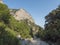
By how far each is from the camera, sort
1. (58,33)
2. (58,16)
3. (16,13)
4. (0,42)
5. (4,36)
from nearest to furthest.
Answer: (0,42) → (4,36) → (58,33) → (58,16) → (16,13)

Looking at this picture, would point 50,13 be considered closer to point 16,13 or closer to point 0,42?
point 0,42

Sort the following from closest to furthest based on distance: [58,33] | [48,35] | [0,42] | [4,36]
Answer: [0,42], [4,36], [58,33], [48,35]

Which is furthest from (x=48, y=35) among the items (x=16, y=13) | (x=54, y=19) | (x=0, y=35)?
(x=16, y=13)

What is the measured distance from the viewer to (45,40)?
30.9m

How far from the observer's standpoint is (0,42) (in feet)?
47.8

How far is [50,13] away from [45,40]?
4323 millimetres

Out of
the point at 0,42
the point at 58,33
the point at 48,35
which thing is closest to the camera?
the point at 0,42

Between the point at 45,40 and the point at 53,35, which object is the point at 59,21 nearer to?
the point at 53,35

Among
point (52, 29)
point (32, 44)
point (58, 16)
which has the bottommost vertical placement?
point (32, 44)

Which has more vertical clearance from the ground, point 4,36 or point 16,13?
point 16,13

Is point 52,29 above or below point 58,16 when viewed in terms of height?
below

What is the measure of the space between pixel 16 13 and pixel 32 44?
3478cm

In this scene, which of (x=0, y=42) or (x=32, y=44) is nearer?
(x=0, y=42)

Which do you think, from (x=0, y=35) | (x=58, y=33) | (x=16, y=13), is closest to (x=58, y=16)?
(x=58, y=33)
